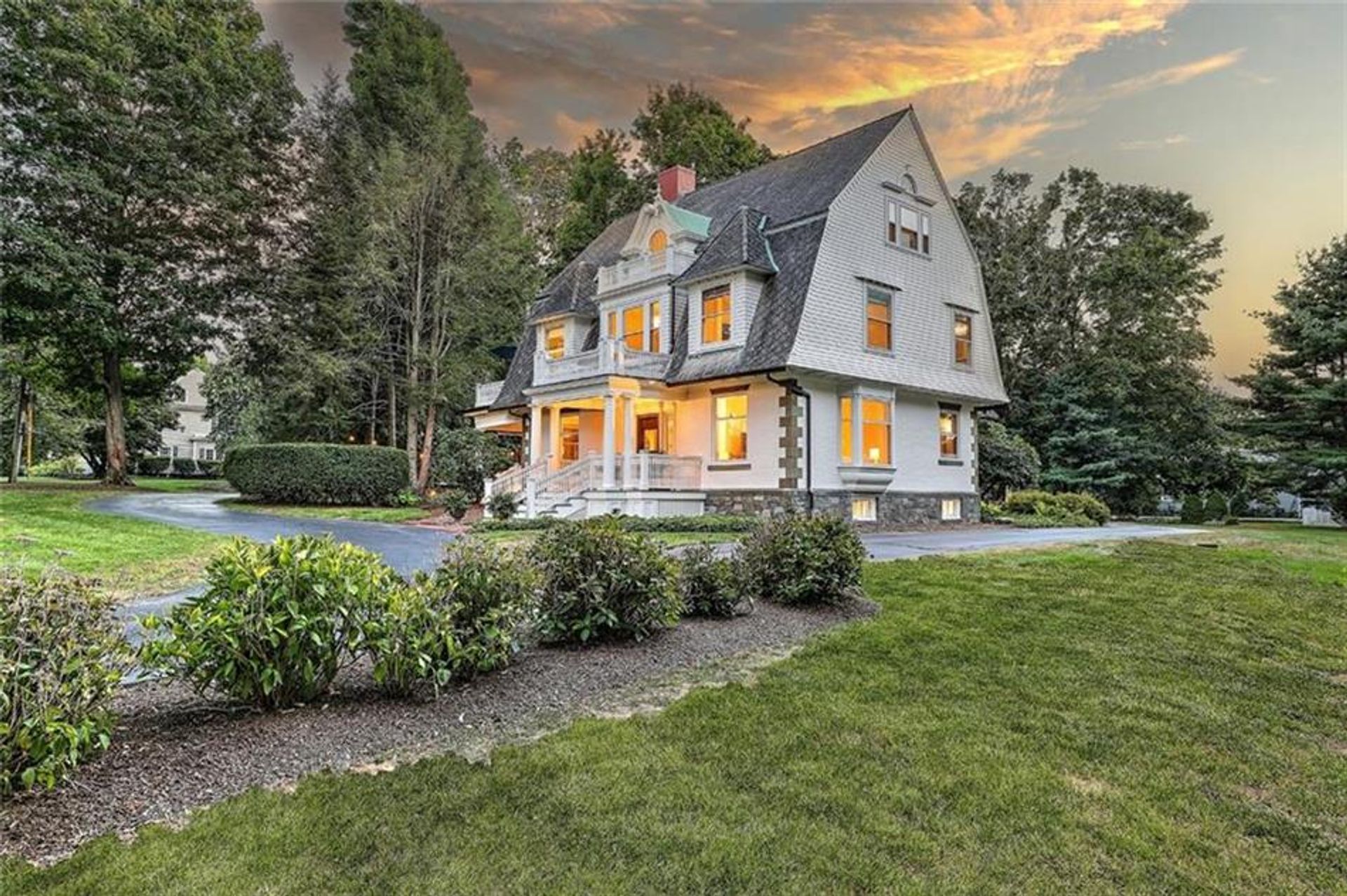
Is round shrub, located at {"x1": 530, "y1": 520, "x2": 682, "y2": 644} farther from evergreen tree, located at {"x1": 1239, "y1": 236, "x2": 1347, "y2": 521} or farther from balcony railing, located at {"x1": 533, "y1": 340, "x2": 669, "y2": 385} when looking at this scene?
evergreen tree, located at {"x1": 1239, "y1": 236, "x2": 1347, "y2": 521}

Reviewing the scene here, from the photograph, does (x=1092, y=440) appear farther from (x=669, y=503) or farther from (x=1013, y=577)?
(x=1013, y=577)

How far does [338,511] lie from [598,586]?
17.2 metres

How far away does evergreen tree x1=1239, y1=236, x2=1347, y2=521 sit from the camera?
23.4 metres

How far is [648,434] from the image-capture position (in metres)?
20.5

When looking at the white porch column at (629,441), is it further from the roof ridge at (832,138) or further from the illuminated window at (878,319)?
the roof ridge at (832,138)

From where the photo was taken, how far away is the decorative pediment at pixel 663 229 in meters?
19.5

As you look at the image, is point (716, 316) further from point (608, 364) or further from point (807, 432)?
point (807, 432)

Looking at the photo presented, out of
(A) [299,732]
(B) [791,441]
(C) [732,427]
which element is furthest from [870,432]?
(A) [299,732]

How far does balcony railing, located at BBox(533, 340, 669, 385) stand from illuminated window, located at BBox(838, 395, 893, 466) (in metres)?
4.64

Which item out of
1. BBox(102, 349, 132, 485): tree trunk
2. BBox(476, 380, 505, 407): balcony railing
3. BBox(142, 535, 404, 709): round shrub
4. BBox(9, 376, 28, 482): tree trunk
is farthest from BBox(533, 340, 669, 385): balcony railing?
BBox(9, 376, 28, 482): tree trunk

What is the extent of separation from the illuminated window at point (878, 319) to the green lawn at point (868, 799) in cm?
1304

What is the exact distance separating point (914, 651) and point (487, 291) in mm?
24446

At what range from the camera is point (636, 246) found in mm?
20453

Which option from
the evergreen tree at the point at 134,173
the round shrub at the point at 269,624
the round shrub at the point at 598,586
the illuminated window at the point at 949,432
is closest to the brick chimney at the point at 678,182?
the illuminated window at the point at 949,432
